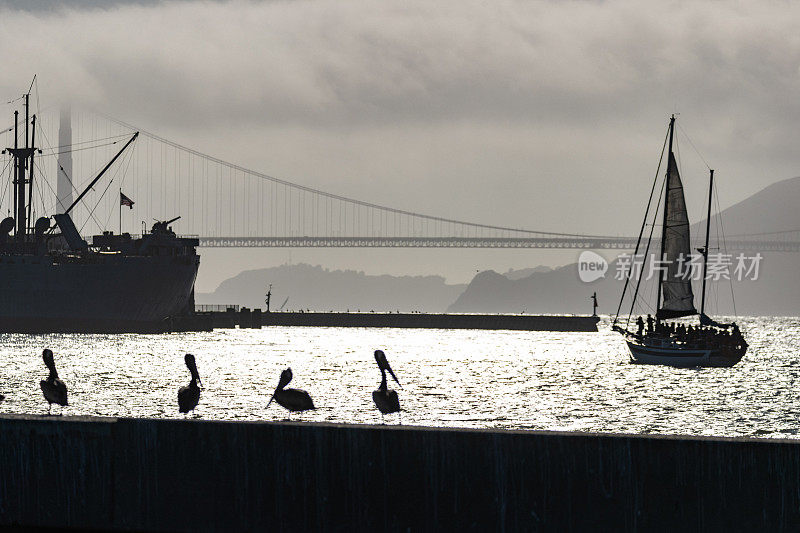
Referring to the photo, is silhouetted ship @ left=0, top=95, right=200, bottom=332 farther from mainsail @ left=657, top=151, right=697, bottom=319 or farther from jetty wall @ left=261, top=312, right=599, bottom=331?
mainsail @ left=657, top=151, right=697, bottom=319

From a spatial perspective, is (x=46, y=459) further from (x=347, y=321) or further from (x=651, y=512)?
(x=347, y=321)

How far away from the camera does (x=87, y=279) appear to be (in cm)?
10919

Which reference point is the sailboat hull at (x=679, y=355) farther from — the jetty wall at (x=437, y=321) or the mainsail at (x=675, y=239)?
the jetty wall at (x=437, y=321)

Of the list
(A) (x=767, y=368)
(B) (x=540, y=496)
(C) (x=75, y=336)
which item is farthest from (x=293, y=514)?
(C) (x=75, y=336)

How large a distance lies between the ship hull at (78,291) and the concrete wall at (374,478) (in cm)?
10195

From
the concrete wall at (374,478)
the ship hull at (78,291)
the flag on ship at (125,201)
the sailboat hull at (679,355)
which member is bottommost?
the sailboat hull at (679,355)

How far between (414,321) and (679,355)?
9581 cm

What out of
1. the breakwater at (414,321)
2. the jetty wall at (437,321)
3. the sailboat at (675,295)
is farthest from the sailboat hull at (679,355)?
the jetty wall at (437,321)

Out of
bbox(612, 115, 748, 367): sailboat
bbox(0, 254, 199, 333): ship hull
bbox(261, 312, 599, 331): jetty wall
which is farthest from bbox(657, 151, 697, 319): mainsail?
bbox(261, 312, 599, 331): jetty wall

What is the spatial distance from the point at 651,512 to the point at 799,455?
1370 millimetres

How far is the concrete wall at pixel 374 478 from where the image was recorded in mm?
9602

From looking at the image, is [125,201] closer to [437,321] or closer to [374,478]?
[437,321]

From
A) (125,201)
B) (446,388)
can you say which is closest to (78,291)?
(125,201)

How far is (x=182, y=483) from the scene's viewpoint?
34.2 feet
